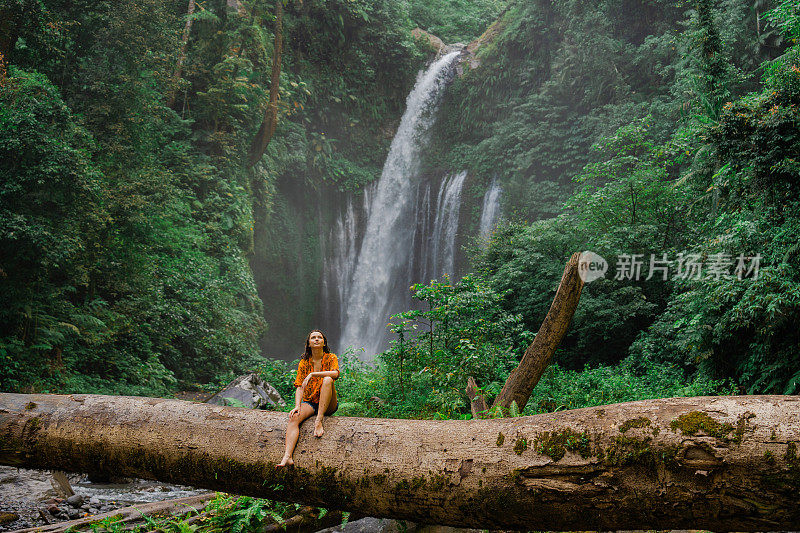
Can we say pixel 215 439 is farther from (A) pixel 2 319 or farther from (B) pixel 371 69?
(B) pixel 371 69

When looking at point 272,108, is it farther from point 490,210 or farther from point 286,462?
point 286,462

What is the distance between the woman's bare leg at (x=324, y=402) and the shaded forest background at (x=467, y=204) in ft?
11.7

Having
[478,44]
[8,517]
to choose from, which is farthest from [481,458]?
[478,44]

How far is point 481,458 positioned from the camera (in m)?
2.35

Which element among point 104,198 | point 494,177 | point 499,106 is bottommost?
point 104,198

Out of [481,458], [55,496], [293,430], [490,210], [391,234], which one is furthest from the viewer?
[391,234]

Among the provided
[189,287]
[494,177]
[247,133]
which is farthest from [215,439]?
[494,177]

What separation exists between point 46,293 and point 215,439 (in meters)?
7.93

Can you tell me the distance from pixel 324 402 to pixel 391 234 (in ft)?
60.4

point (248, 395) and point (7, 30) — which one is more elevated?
point (7, 30)

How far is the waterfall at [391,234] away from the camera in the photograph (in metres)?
20.5

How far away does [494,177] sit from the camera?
1928 cm

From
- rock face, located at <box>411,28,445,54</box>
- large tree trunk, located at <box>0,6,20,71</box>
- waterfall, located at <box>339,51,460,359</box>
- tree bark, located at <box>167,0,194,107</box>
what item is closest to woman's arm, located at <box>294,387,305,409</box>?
large tree trunk, located at <box>0,6,20,71</box>

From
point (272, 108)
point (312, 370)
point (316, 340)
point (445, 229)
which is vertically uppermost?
point (272, 108)
